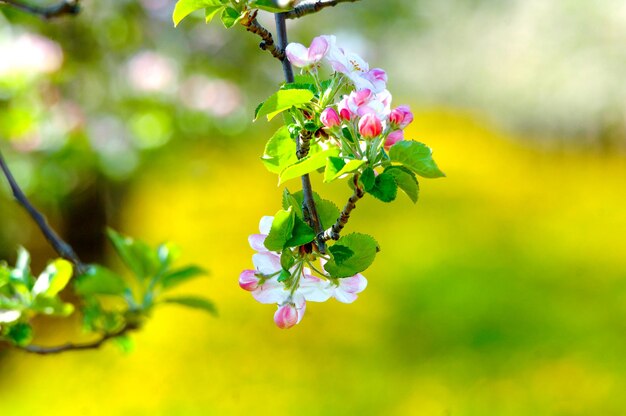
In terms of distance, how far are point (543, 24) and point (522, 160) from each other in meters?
0.63

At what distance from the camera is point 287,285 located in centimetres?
37

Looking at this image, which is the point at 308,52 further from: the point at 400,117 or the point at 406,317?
the point at 406,317

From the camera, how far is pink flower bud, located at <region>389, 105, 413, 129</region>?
36 centimetres

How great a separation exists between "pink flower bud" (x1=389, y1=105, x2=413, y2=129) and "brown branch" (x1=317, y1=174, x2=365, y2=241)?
0.11ft

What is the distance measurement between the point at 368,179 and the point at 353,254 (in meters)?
0.04

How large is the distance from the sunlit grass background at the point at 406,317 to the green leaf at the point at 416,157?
1.54 meters

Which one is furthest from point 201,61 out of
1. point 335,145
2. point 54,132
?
point 335,145

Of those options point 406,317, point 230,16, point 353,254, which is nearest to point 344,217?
point 353,254

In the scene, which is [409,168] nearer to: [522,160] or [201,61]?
[201,61]

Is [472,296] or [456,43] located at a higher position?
[456,43]

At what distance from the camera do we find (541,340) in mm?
2301

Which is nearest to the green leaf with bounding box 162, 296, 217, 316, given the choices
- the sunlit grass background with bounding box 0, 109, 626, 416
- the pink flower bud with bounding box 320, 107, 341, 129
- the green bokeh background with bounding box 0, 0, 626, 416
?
the pink flower bud with bounding box 320, 107, 341, 129

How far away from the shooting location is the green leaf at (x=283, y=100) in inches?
13.6

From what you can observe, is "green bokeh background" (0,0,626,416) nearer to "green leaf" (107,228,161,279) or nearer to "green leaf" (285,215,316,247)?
"green leaf" (107,228,161,279)
